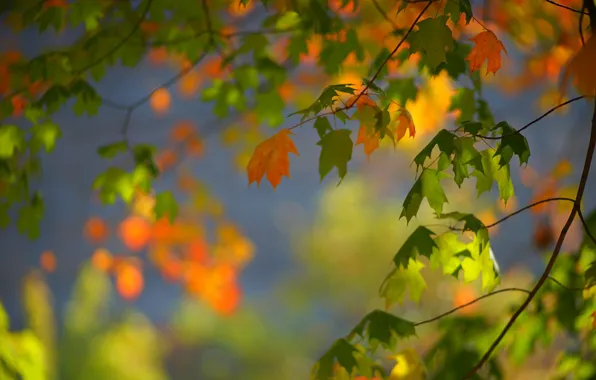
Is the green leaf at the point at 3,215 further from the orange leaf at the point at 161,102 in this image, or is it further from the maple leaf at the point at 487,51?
the orange leaf at the point at 161,102

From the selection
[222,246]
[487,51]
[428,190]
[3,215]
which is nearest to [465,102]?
[487,51]

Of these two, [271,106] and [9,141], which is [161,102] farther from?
[9,141]

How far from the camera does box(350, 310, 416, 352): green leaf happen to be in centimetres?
88

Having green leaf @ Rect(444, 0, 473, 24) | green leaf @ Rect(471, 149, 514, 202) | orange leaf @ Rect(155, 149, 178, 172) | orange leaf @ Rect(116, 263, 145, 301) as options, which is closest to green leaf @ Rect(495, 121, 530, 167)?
green leaf @ Rect(471, 149, 514, 202)

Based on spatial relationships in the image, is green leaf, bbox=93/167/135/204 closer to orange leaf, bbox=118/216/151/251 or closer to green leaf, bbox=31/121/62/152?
green leaf, bbox=31/121/62/152

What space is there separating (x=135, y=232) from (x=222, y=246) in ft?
1.91

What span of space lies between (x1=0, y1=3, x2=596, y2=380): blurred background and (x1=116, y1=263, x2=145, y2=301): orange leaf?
1cm

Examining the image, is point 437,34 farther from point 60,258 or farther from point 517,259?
point 60,258

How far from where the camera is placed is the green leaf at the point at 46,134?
1.19 metres

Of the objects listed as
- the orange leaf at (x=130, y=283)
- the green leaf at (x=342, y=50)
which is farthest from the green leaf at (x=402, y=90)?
the orange leaf at (x=130, y=283)

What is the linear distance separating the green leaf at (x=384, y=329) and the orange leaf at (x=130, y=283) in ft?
10.5

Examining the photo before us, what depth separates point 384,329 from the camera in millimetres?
887

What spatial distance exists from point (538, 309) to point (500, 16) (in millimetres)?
1157

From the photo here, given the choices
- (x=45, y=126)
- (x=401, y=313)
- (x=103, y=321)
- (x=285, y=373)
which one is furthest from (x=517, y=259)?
(x=45, y=126)
